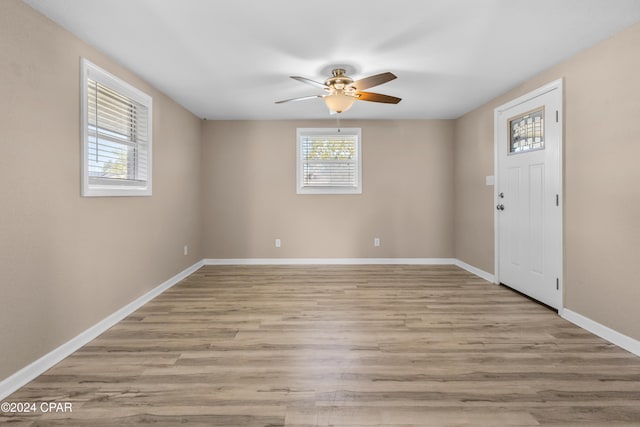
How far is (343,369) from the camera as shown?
2008mm

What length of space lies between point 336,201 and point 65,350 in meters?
3.79

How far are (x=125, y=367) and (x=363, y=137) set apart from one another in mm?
4303

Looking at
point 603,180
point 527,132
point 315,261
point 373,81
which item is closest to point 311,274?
point 315,261

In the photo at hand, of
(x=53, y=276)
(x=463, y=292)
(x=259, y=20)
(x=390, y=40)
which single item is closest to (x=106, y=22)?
(x=259, y=20)

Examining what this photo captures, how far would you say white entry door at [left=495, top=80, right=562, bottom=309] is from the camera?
2959mm

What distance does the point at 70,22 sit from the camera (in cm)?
215

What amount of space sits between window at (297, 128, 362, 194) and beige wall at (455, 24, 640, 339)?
2.65 metres

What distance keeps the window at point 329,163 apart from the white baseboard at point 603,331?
311 centimetres

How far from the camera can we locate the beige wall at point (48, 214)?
1.79 m

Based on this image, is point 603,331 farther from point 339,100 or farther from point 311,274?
point 311,274

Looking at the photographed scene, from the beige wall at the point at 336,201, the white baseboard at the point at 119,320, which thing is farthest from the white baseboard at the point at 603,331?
the beige wall at the point at 336,201

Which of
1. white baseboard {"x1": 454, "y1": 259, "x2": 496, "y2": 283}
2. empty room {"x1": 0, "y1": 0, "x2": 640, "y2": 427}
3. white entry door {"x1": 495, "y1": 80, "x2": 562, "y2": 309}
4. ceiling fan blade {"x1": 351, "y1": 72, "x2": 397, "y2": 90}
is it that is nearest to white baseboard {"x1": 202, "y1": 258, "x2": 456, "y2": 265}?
white baseboard {"x1": 454, "y1": 259, "x2": 496, "y2": 283}

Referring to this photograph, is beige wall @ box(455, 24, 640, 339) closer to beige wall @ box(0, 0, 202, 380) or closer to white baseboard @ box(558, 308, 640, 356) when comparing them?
white baseboard @ box(558, 308, 640, 356)

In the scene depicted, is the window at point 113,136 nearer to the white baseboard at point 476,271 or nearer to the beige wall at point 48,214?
the beige wall at point 48,214
